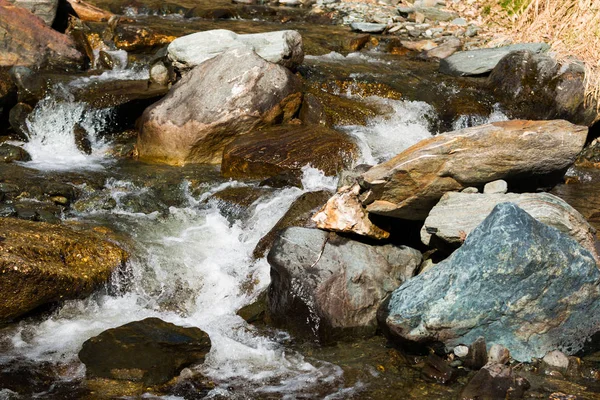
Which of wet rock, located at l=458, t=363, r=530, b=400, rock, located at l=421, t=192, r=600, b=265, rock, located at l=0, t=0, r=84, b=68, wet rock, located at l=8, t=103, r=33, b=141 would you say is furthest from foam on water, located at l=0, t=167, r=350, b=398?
rock, located at l=0, t=0, r=84, b=68

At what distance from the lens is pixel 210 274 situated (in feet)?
23.6

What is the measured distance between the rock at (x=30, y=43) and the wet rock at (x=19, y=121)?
4.62 feet

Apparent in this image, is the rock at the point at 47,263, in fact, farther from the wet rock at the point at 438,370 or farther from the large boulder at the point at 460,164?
the wet rock at the point at 438,370

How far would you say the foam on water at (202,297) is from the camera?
5.61 metres

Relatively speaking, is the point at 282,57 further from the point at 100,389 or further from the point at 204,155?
the point at 100,389

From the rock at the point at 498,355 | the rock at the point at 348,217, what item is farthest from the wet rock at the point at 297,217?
the rock at the point at 498,355

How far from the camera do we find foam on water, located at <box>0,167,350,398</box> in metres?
5.61

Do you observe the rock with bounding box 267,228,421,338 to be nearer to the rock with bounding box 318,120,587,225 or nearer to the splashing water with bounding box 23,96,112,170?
the rock with bounding box 318,120,587,225

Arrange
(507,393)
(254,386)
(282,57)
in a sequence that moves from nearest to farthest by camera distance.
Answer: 1. (507,393)
2. (254,386)
3. (282,57)

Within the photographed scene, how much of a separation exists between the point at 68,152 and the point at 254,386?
20.0ft

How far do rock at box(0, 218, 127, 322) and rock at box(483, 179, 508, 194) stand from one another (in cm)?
331

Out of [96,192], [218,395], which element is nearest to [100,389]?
[218,395]

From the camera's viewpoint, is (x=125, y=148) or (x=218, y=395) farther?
(x=125, y=148)

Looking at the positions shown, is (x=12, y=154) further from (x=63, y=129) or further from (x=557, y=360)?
(x=557, y=360)
